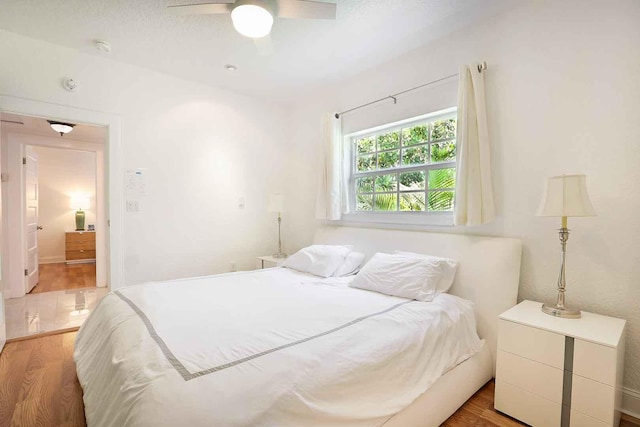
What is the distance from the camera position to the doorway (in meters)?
3.41

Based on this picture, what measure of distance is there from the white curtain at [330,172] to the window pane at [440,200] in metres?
1.01

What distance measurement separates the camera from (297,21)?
227 centimetres

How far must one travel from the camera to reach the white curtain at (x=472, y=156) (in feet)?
7.14

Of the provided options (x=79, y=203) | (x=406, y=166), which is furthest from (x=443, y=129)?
(x=79, y=203)

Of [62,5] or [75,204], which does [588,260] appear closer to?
[62,5]

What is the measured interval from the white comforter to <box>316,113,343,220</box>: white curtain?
→ 4.52ft

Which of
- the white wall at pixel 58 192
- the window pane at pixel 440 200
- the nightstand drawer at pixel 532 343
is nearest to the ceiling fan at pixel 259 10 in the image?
the window pane at pixel 440 200

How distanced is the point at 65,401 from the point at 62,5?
105 inches

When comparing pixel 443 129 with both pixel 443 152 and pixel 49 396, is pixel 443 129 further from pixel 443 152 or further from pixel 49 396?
pixel 49 396

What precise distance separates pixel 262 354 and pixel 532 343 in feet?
4.70

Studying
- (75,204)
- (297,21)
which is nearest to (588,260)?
(297,21)

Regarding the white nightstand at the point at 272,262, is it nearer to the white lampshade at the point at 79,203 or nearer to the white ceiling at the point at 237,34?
the white ceiling at the point at 237,34

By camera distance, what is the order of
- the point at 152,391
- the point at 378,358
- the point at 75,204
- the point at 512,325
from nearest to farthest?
the point at 152,391
the point at 378,358
the point at 512,325
the point at 75,204

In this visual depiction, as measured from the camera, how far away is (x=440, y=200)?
264 cm
